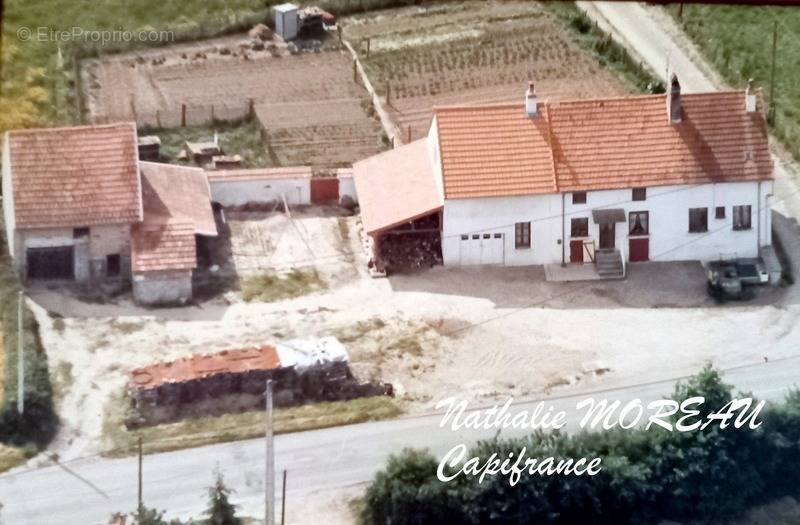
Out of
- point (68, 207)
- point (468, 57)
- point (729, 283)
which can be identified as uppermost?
point (468, 57)

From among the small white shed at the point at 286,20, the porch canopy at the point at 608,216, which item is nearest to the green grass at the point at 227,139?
the small white shed at the point at 286,20

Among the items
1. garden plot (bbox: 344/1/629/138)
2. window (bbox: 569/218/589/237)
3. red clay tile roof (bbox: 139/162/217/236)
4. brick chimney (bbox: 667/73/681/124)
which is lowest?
window (bbox: 569/218/589/237)

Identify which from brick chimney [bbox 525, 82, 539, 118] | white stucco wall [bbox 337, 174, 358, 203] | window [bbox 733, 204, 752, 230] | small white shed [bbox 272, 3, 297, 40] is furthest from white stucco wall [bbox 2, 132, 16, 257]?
window [bbox 733, 204, 752, 230]

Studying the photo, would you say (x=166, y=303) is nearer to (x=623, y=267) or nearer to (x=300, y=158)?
(x=300, y=158)

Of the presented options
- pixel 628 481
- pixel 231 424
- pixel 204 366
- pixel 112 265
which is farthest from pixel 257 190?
pixel 628 481

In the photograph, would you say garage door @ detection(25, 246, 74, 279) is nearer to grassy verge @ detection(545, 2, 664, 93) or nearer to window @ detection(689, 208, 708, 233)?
window @ detection(689, 208, 708, 233)

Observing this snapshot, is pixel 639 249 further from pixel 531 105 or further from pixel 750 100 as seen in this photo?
pixel 750 100

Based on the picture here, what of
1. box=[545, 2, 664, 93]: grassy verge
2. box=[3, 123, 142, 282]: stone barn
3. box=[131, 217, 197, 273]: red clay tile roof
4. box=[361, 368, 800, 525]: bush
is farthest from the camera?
box=[545, 2, 664, 93]: grassy verge
